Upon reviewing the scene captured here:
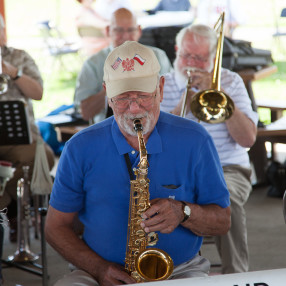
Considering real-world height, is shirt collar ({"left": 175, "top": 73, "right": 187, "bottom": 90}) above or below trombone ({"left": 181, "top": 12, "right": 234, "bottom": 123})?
above

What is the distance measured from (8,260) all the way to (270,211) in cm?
217

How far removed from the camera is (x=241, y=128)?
11.0 feet

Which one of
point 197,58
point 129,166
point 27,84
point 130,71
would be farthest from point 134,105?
point 27,84

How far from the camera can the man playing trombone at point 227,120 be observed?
3355 mm

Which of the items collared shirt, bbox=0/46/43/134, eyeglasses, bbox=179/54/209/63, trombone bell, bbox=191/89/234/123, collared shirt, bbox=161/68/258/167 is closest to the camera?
trombone bell, bbox=191/89/234/123

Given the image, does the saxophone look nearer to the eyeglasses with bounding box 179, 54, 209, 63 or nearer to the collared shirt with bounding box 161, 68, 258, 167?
the collared shirt with bounding box 161, 68, 258, 167

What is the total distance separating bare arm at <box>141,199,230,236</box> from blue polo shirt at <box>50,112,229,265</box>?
47mm

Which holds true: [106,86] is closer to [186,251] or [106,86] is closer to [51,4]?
[186,251]

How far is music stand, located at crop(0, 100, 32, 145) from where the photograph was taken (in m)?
3.66

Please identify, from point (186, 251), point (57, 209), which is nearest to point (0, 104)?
point (57, 209)

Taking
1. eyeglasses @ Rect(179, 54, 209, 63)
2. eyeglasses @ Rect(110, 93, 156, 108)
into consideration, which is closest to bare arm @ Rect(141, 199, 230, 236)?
eyeglasses @ Rect(110, 93, 156, 108)

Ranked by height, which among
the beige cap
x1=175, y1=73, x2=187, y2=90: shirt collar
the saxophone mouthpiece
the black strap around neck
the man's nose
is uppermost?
the beige cap

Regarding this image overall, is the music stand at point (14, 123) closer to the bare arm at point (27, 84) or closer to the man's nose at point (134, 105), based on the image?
the bare arm at point (27, 84)

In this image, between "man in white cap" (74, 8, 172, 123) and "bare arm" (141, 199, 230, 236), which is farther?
"man in white cap" (74, 8, 172, 123)
